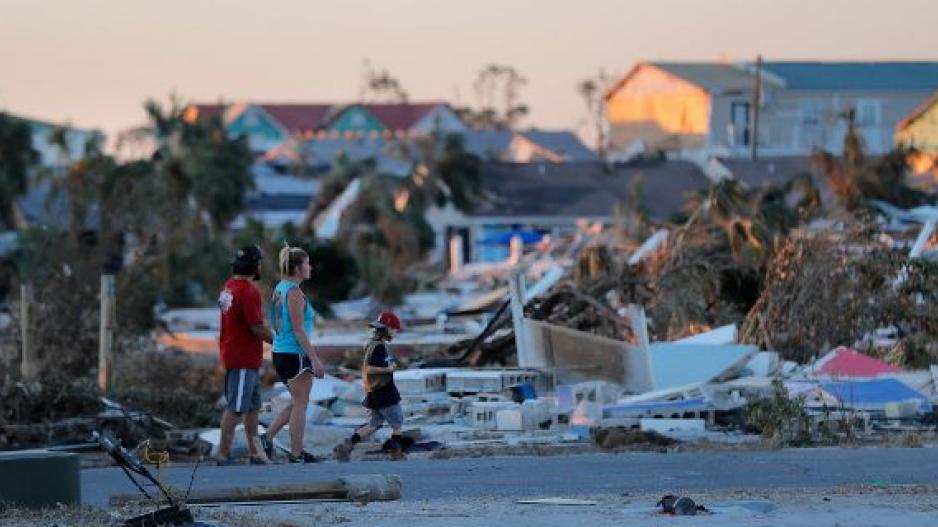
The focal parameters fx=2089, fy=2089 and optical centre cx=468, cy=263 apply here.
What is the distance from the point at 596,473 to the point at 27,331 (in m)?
11.0

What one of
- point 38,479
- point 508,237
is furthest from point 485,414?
point 508,237

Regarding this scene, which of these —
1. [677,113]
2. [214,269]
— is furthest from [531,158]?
[214,269]

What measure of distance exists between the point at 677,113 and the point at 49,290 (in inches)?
2633

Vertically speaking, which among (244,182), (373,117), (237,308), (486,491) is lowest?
(486,491)

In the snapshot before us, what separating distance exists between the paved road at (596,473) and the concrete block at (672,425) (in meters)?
1.97

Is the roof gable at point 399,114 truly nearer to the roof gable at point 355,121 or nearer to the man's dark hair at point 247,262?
the roof gable at point 355,121

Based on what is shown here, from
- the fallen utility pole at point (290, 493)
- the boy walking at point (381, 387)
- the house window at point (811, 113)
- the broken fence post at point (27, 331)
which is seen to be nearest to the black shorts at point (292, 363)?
the boy walking at point (381, 387)

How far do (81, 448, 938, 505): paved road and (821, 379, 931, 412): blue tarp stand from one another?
9.91 feet

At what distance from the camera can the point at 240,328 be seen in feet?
46.4

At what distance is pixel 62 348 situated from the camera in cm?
2395

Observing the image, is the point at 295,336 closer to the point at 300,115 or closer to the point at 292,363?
the point at 292,363

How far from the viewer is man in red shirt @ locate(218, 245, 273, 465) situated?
14062 millimetres

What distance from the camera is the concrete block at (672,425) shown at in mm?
16484

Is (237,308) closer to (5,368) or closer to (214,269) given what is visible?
(5,368)
